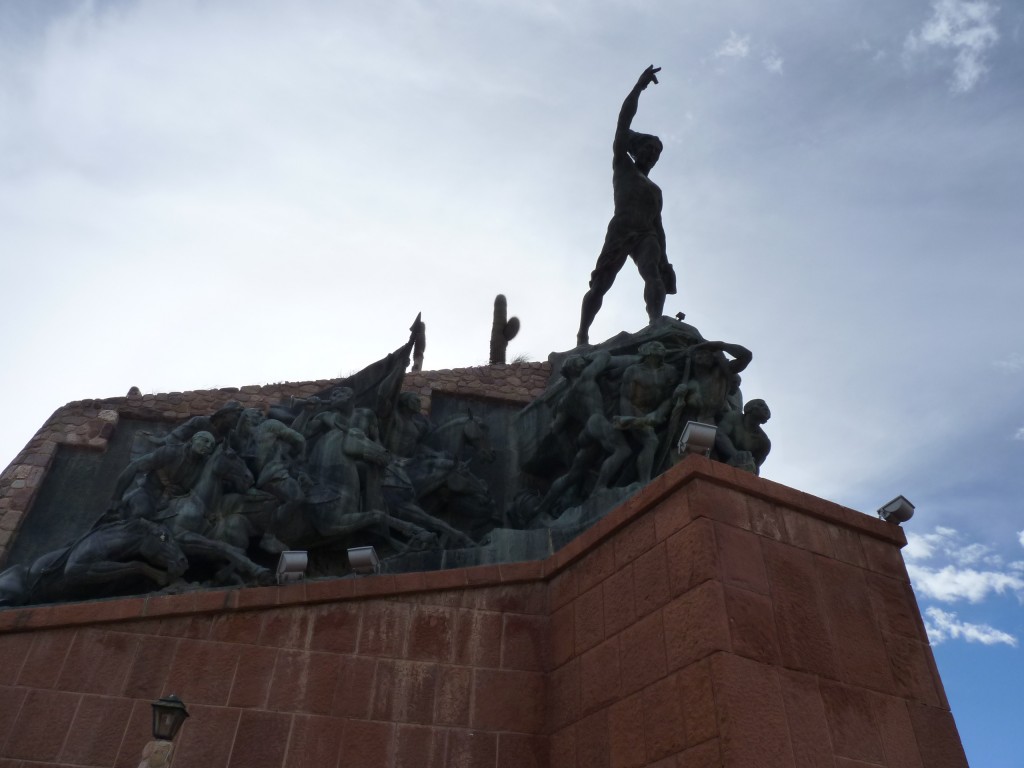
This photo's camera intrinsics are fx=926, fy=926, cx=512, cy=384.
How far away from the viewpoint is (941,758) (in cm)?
593

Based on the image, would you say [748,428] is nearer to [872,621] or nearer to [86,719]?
[872,621]

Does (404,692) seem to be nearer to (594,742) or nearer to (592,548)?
(594,742)

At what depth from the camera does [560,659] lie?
713cm

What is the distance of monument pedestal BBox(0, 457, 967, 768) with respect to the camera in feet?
18.8

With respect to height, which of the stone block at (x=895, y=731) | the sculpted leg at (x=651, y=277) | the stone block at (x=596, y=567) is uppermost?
the sculpted leg at (x=651, y=277)

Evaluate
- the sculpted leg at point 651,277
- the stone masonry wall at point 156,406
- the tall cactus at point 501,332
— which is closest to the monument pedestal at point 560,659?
the stone masonry wall at point 156,406

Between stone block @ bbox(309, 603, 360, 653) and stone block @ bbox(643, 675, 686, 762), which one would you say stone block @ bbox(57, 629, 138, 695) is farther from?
stone block @ bbox(643, 675, 686, 762)

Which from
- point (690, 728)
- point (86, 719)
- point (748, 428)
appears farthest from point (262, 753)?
point (748, 428)

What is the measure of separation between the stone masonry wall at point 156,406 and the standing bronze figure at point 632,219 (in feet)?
5.06

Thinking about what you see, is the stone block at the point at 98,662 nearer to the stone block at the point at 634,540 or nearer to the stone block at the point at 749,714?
the stone block at the point at 634,540

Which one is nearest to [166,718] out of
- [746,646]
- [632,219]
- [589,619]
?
[589,619]

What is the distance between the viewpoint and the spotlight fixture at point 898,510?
23.3 ft

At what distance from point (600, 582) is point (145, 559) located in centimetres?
425

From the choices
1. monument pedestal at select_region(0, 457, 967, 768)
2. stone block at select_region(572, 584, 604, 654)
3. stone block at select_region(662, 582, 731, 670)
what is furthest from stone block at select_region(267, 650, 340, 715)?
stone block at select_region(662, 582, 731, 670)
